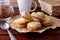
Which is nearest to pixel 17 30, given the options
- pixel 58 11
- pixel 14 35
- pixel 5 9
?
pixel 14 35

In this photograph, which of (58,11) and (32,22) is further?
(58,11)

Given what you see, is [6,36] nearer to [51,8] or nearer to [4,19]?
[4,19]

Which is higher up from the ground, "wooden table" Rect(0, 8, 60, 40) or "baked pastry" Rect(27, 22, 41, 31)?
"baked pastry" Rect(27, 22, 41, 31)

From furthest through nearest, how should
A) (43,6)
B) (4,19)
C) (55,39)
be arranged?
(43,6) < (4,19) < (55,39)

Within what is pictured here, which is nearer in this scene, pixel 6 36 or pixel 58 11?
pixel 6 36

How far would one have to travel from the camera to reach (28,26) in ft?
1.88

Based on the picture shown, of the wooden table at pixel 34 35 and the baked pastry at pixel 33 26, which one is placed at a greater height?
the baked pastry at pixel 33 26

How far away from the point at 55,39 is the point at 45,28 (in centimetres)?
7

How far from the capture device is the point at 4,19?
674 mm

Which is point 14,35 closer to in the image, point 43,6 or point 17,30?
point 17,30

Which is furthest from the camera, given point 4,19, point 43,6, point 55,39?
point 43,6

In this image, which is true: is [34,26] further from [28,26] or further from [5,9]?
[5,9]

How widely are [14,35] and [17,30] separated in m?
0.03

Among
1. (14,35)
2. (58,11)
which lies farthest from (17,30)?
(58,11)
